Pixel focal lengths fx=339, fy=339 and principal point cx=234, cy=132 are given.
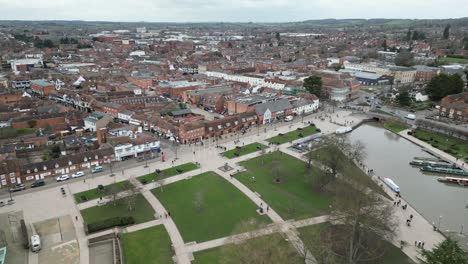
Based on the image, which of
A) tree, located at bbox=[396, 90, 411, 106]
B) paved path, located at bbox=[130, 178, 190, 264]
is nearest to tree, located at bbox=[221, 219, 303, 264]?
paved path, located at bbox=[130, 178, 190, 264]

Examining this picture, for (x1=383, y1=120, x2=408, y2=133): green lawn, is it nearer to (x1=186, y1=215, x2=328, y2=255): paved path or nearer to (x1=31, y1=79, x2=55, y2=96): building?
(x1=186, y1=215, x2=328, y2=255): paved path

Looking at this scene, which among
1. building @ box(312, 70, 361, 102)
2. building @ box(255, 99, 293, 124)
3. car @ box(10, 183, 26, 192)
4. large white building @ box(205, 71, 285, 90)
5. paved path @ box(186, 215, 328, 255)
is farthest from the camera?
large white building @ box(205, 71, 285, 90)

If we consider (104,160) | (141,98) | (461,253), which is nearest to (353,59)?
(141,98)

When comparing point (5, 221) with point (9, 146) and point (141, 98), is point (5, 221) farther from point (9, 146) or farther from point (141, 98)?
point (141, 98)

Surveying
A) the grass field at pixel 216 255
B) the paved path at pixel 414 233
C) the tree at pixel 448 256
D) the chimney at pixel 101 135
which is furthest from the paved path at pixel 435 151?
the chimney at pixel 101 135

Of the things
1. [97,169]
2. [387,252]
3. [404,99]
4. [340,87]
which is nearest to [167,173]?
[97,169]

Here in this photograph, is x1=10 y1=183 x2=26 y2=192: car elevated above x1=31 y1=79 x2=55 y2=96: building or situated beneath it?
situated beneath

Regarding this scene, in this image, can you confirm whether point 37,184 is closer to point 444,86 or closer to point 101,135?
point 101,135

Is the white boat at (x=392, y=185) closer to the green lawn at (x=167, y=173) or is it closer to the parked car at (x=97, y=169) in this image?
the green lawn at (x=167, y=173)
